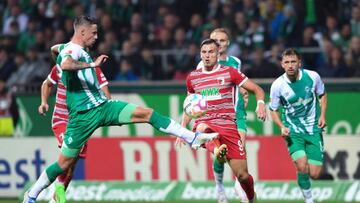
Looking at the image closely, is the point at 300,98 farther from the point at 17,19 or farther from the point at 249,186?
the point at 17,19

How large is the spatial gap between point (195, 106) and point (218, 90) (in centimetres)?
74

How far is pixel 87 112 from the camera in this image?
43.7ft

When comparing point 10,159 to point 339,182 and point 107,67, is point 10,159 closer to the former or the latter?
point 107,67

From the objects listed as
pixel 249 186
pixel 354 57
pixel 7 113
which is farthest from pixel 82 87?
pixel 354 57

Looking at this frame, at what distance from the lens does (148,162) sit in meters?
18.8

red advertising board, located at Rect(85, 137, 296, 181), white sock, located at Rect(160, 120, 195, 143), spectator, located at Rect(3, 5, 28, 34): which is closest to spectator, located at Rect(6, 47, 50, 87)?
spectator, located at Rect(3, 5, 28, 34)

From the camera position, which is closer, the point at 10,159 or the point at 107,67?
the point at 10,159

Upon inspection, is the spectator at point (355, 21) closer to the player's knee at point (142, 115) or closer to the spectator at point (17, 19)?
the spectator at point (17, 19)

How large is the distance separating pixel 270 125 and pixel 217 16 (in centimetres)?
447

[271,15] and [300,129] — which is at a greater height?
[271,15]

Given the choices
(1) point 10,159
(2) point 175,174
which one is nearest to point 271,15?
(2) point 175,174

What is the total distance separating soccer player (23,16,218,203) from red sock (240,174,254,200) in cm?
90

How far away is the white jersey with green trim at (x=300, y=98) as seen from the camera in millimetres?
15125

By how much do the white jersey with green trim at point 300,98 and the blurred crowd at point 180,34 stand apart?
4.64 metres
